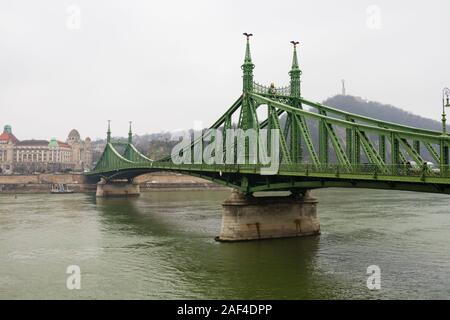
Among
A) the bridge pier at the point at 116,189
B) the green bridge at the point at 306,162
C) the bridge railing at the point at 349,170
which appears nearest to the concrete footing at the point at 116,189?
the bridge pier at the point at 116,189

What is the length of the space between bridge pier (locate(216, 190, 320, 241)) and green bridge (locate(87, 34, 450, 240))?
0.08m

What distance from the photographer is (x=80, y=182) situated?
124688 mm

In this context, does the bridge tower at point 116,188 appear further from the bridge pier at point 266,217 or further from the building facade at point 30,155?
the building facade at point 30,155

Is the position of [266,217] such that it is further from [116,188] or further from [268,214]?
[116,188]

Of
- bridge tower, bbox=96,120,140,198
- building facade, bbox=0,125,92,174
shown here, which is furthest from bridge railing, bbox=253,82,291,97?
building facade, bbox=0,125,92,174

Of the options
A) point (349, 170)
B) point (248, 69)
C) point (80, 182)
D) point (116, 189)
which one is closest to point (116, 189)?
→ point (116, 189)

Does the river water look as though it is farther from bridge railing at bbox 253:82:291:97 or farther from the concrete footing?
the concrete footing

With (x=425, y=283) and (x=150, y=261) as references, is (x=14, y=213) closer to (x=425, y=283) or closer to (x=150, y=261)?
(x=150, y=261)

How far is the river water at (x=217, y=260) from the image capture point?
2362cm

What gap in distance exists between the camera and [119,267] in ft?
95.9

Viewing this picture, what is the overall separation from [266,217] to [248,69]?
1441cm

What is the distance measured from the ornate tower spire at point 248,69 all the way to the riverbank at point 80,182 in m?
82.2

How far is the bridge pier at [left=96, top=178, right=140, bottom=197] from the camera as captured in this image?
10269 centimetres
